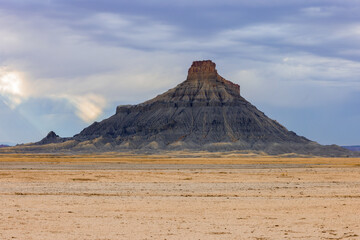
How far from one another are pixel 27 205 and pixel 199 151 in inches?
6070

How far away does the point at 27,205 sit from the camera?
1025 inches

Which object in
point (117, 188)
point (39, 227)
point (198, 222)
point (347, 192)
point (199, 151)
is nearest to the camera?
point (39, 227)

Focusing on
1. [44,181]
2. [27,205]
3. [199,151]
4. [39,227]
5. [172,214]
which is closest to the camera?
[39,227]

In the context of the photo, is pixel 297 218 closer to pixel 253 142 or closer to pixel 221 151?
pixel 221 151

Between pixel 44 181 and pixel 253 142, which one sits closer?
pixel 44 181

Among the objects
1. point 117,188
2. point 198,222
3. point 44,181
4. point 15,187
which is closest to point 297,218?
point 198,222

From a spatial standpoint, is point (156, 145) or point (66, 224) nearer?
point (66, 224)

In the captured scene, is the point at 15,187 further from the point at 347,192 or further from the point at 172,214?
the point at 347,192

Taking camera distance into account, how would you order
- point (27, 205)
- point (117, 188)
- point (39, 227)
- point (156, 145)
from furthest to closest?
1. point (156, 145)
2. point (117, 188)
3. point (27, 205)
4. point (39, 227)

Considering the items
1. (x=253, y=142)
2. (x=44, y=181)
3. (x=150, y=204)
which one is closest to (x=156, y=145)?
(x=253, y=142)

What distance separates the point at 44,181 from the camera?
42.0 meters

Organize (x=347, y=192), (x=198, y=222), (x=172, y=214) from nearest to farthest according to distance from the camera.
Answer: (x=198, y=222) → (x=172, y=214) → (x=347, y=192)

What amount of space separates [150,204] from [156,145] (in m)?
166

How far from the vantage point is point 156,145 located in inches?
7603
